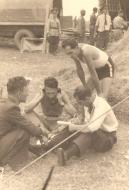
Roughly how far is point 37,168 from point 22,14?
38.9ft

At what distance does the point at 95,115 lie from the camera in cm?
594

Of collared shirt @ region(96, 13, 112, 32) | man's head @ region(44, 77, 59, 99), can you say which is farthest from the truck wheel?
man's head @ region(44, 77, 59, 99)

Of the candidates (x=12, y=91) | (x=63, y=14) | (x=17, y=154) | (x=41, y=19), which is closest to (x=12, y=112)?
(x=12, y=91)

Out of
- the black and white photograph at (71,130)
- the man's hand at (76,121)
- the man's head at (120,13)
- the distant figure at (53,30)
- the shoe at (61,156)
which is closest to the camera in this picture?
the black and white photograph at (71,130)

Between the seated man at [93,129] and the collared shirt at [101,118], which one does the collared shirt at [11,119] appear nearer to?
the seated man at [93,129]

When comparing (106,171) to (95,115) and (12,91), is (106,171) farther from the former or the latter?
(12,91)

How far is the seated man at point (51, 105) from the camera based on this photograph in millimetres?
6598

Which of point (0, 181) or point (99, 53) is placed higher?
point (99, 53)

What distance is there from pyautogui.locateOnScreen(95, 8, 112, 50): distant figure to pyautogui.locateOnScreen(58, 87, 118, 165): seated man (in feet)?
30.0

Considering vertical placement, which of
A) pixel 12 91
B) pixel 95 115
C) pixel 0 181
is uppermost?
pixel 12 91

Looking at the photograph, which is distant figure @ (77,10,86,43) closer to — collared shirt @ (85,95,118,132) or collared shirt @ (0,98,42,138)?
collared shirt @ (85,95,118,132)

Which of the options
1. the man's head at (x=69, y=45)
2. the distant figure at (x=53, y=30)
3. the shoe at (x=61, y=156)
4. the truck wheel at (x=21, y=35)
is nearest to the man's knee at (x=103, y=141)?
the shoe at (x=61, y=156)

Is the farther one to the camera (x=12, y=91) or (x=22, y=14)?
(x=22, y=14)

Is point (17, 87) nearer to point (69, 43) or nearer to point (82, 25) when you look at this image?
point (69, 43)
